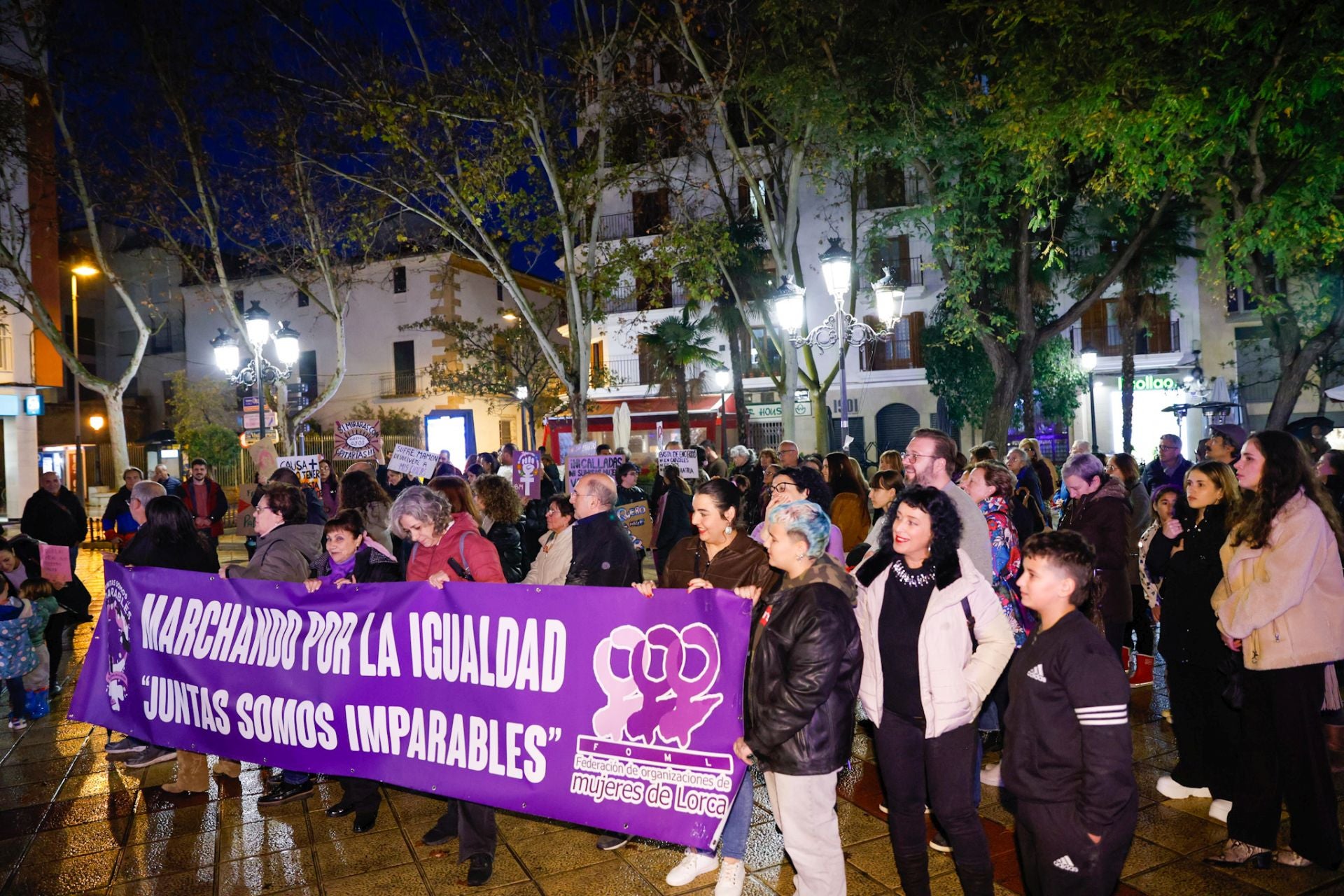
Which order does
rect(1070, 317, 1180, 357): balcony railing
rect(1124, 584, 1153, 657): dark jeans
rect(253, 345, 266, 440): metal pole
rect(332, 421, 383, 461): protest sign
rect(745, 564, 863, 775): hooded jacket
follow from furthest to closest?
1. rect(1070, 317, 1180, 357): balcony railing
2. rect(253, 345, 266, 440): metal pole
3. rect(332, 421, 383, 461): protest sign
4. rect(1124, 584, 1153, 657): dark jeans
5. rect(745, 564, 863, 775): hooded jacket

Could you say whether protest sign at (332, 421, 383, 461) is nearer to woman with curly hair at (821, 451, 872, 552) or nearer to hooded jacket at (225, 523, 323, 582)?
hooded jacket at (225, 523, 323, 582)

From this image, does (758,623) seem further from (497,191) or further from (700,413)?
(700,413)

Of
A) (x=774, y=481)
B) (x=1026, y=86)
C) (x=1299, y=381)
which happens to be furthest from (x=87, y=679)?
(x=1299, y=381)

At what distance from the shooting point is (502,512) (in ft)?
21.3

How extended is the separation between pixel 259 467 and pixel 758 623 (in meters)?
14.1

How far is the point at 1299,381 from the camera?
666 inches

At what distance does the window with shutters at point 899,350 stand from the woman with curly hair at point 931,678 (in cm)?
3260

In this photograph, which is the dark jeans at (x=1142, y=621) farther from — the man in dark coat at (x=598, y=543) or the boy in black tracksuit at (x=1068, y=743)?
the boy in black tracksuit at (x=1068, y=743)

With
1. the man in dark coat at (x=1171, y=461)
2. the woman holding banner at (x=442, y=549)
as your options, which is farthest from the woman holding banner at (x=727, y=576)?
the man in dark coat at (x=1171, y=461)

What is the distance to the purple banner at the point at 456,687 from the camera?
3.80m

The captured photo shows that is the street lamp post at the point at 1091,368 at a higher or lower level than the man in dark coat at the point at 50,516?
higher

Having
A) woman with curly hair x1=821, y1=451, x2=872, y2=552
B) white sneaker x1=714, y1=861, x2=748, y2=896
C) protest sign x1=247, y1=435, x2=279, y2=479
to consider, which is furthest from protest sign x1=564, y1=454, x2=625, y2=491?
white sneaker x1=714, y1=861, x2=748, y2=896

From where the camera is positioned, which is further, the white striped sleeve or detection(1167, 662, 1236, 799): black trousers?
detection(1167, 662, 1236, 799): black trousers

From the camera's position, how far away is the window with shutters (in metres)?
35.3
